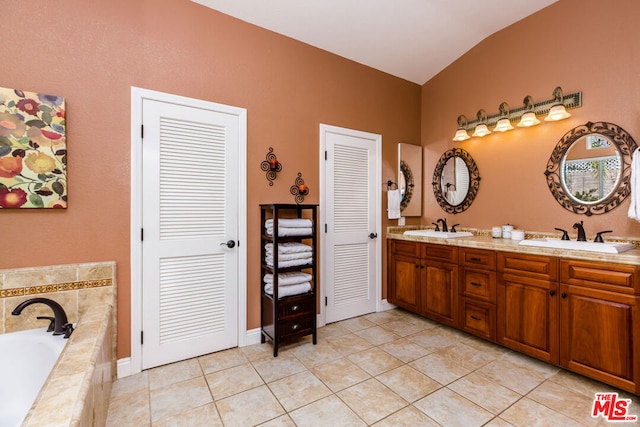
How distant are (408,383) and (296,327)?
3.24 ft

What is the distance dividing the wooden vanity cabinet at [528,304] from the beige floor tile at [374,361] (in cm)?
98

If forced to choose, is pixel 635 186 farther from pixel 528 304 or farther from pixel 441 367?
pixel 441 367

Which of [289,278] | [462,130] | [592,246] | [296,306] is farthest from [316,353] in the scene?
[462,130]

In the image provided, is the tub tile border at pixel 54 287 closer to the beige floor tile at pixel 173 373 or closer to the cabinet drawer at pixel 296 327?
the beige floor tile at pixel 173 373

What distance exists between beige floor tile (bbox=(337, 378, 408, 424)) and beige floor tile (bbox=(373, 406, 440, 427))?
0.10ft

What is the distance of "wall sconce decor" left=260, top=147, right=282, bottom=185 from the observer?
8.88 ft

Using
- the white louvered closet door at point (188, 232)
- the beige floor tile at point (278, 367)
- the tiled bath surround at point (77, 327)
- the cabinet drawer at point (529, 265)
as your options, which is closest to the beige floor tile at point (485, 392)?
the cabinet drawer at point (529, 265)

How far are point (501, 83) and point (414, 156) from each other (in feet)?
3.87

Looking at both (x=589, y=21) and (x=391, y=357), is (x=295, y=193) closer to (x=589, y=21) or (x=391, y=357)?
(x=391, y=357)

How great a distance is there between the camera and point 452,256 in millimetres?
2871

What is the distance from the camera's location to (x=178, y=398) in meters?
1.90

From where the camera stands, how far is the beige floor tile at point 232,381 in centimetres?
198

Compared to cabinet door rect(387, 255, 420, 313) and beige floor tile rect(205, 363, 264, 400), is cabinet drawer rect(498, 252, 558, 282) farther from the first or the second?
beige floor tile rect(205, 363, 264, 400)

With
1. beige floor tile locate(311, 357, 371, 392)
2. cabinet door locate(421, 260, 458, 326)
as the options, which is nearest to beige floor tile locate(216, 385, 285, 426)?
beige floor tile locate(311, 357, 371, 392)
